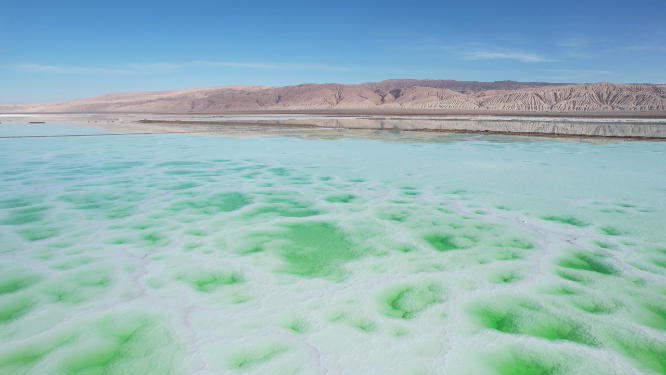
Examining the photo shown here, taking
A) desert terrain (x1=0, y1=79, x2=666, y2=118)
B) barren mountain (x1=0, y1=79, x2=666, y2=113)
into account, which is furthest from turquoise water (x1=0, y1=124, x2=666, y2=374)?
barren mountain (x1=0, y1=79, x2=666, y2=113)

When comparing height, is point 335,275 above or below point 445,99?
below

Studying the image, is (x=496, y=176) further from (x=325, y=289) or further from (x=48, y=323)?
(x=48, y=323)

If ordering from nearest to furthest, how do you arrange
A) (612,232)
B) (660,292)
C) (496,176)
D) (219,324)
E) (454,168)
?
1. (219,324)
2. (660,292)
3. (612,232)
4. (496,176)
5. (454,168)

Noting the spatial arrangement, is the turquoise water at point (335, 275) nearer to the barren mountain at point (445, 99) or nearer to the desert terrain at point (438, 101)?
the desert terrain at point (438, 101)

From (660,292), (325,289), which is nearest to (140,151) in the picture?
(325,289)

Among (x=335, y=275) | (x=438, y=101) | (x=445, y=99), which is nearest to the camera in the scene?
(x=335, y=275)

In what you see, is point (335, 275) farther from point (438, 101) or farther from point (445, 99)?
point (445, 99)

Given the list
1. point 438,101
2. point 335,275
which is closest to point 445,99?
point 438,101

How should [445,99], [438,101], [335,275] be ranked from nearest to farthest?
[335,275]
[438,101]
[445,99]

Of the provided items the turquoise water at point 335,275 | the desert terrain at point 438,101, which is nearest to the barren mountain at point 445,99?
the desert terrain at point 438,101
